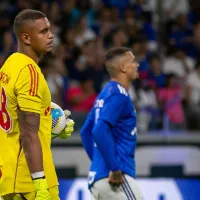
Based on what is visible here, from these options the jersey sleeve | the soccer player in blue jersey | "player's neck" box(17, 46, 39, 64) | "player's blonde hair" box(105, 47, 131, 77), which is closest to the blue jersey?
the soccer player in blue jersey

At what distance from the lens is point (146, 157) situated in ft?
30.0

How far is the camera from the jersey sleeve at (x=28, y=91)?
4164 millimetres

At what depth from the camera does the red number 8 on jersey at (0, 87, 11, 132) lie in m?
4.29

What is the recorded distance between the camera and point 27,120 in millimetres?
4172

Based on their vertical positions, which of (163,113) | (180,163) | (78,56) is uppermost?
(78,56)

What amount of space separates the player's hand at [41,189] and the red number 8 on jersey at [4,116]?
1.25ft

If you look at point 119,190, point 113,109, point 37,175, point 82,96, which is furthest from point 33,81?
point 82,96

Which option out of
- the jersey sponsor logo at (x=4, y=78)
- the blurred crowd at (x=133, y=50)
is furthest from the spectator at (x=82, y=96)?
the jersey sponsor logo at (x=4, y=78)

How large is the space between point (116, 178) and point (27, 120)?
167cm

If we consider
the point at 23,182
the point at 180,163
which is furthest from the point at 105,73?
the point at 23,182

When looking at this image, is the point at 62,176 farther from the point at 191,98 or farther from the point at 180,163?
the point at 191,98

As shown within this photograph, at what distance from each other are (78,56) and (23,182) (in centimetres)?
721

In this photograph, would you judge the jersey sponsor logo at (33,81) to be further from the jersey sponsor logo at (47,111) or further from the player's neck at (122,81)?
the player's neck at (122,81)

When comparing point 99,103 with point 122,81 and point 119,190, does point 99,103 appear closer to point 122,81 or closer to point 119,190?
point 122,81
